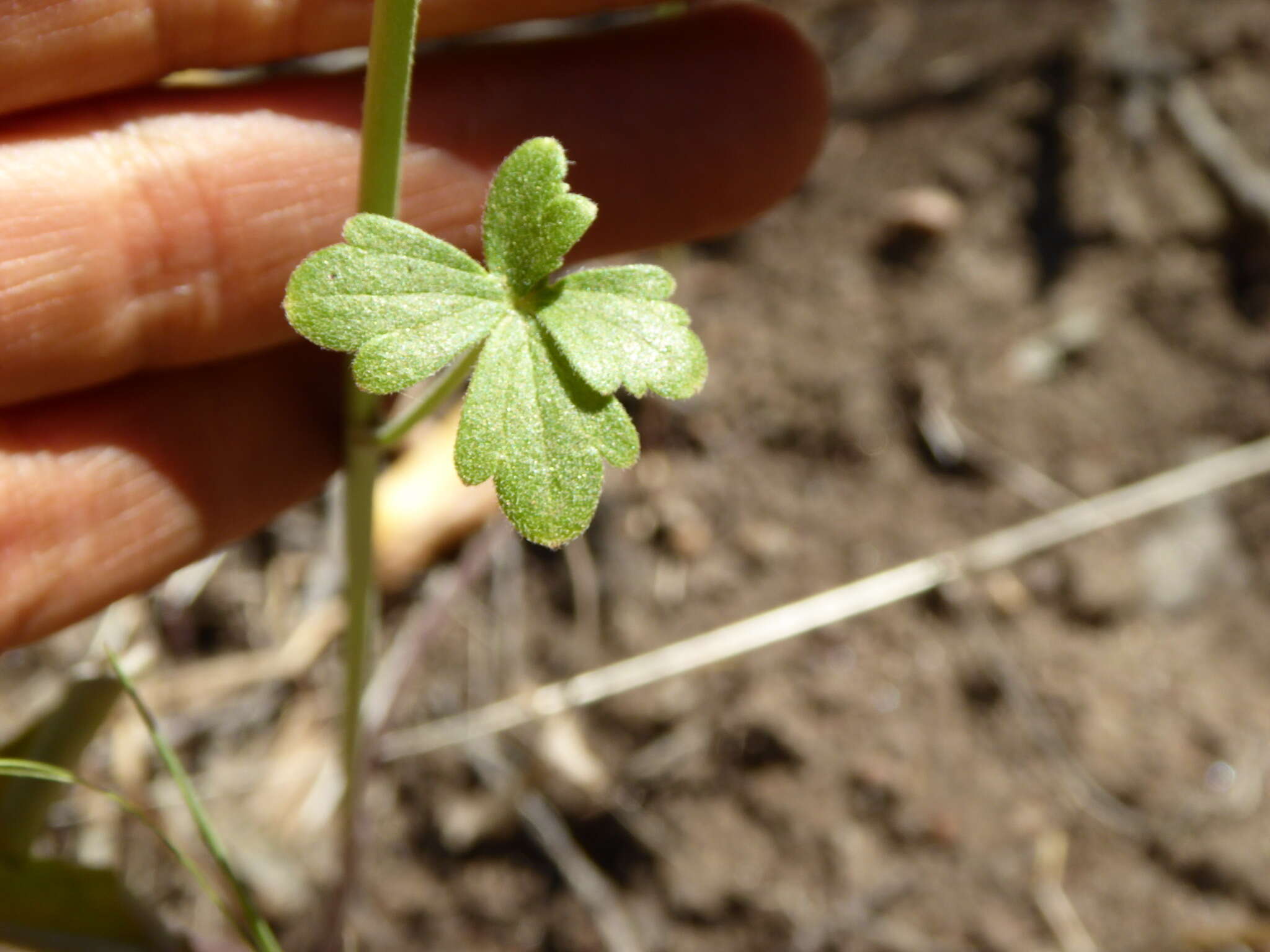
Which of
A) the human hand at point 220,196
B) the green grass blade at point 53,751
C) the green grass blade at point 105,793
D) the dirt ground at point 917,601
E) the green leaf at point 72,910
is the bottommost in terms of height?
the dirt ground at point 917,601

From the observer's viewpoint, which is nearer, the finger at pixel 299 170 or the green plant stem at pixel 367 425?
the green plant stem at pixel 367 425

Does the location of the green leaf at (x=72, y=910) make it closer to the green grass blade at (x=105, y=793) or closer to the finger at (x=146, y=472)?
the green grass blade at (x=105, y=793)

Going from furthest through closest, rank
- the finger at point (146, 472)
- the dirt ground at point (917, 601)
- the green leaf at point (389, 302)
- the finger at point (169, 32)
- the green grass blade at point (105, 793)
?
the dirt ground at point (917, 601) < the finger at point (146, 472) < the finger at point (169, 32) < the green grass blade at point (105, 793) < the green leaf at point (389, 302)

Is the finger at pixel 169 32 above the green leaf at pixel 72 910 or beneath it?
above

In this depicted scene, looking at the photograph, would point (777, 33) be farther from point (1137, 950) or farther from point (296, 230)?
point (1137, 950)

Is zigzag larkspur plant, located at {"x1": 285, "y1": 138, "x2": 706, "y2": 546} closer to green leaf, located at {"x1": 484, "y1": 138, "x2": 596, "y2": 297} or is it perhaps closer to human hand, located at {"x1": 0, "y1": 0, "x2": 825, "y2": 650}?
green leaf, located at {"x1": 484, "y1": 138, "x2": 596, "y2": 297}

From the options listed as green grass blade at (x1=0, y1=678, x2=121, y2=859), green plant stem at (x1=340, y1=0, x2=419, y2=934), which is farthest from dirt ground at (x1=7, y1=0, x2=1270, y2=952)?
green grass blade at (x1=0, y1=678, x2=121, y2=859)

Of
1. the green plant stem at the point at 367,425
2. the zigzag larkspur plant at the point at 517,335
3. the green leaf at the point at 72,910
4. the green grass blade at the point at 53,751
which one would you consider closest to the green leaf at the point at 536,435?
the zigzag larkspur plant at the point at 517,335

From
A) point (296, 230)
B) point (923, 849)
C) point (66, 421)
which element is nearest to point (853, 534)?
point (923, 849)
